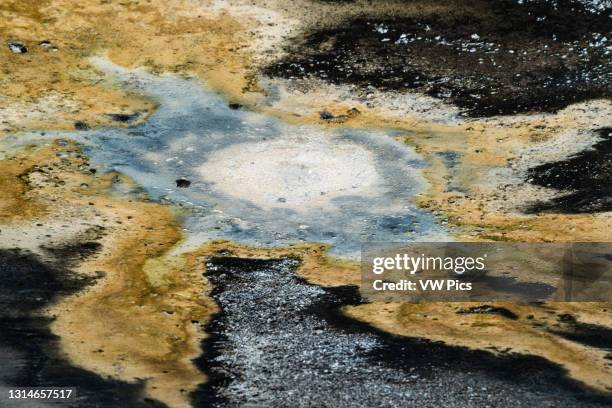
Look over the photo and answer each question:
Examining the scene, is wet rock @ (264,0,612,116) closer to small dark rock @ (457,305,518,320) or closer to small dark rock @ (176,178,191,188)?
small dark rock @ (176,178,191,188)

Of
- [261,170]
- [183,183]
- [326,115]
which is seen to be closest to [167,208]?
[183,183]

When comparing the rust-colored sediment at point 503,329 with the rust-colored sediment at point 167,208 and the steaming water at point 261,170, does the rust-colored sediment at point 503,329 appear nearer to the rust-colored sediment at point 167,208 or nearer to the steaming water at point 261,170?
the rust-colored sediment at point 167,208

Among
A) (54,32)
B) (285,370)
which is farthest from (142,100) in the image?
(285,370)

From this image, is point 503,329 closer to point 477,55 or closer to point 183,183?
point 183,183

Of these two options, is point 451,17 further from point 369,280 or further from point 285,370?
point 285,370
